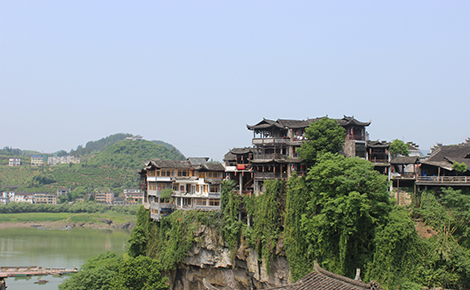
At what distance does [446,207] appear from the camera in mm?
29984

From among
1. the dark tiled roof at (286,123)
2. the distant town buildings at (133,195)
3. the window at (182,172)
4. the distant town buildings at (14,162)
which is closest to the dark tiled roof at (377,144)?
the dark tiled roof at (286,123)

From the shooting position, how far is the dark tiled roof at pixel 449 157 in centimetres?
3219

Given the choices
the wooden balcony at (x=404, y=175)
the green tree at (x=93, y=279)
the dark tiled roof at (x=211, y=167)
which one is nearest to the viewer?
the wooden balcony at (x=404, y=175)

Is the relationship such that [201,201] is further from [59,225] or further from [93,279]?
[59,225]

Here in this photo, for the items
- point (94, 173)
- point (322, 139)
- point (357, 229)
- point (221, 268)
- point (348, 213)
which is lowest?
point (221, 268)

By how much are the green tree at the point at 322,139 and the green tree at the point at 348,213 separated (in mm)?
3897

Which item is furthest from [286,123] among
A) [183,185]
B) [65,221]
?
[65,221]

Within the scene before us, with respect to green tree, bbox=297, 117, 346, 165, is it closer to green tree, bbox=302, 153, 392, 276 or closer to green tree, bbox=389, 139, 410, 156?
green tree, bbox=302, 153, 392, 276

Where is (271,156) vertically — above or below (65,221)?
above

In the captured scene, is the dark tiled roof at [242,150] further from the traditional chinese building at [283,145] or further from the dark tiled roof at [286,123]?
the dark tiled roof at [286,123]

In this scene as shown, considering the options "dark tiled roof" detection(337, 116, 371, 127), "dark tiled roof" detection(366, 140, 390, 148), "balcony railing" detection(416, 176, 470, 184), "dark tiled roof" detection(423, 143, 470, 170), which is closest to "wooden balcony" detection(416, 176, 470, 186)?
"balcony railing" detection(416, 176, 470, 184)

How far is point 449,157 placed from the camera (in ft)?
109

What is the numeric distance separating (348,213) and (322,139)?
7.76 m

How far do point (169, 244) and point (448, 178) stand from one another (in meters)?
24.7
